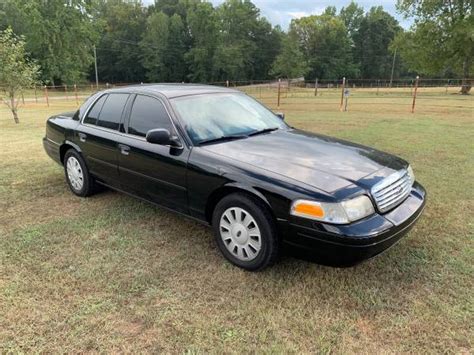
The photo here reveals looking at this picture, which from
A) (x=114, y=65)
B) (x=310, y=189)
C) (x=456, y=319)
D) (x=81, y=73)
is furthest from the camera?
(x=114, y=65)

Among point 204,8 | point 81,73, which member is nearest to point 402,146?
point 81,73

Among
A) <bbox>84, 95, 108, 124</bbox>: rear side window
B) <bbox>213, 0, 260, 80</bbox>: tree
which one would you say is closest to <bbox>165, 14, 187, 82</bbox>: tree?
<bbox>213, 0, 260, 80</bbox>: tree

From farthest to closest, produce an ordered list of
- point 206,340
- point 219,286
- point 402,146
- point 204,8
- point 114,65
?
1. point 114,65
2. point 204,8
3. point 402,146
4. point 219,286
5. point 206,340

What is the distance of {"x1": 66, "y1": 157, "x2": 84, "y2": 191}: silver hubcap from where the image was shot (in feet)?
15.5

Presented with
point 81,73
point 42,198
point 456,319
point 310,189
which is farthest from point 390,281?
point 81,73

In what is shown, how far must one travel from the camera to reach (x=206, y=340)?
2.34m

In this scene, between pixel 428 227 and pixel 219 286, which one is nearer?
pixel 219 286

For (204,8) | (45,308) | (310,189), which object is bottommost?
(45,308)

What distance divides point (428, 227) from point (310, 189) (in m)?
1.91

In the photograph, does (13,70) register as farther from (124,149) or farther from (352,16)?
(352,16)

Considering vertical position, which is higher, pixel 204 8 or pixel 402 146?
pixel 204 8

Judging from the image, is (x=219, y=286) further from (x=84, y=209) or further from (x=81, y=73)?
(x=81, y=73)

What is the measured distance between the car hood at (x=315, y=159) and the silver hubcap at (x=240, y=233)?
43 centimetres

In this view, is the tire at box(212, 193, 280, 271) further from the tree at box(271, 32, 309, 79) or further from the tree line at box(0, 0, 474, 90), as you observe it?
the tree at box(271, 32, 309, 79)
